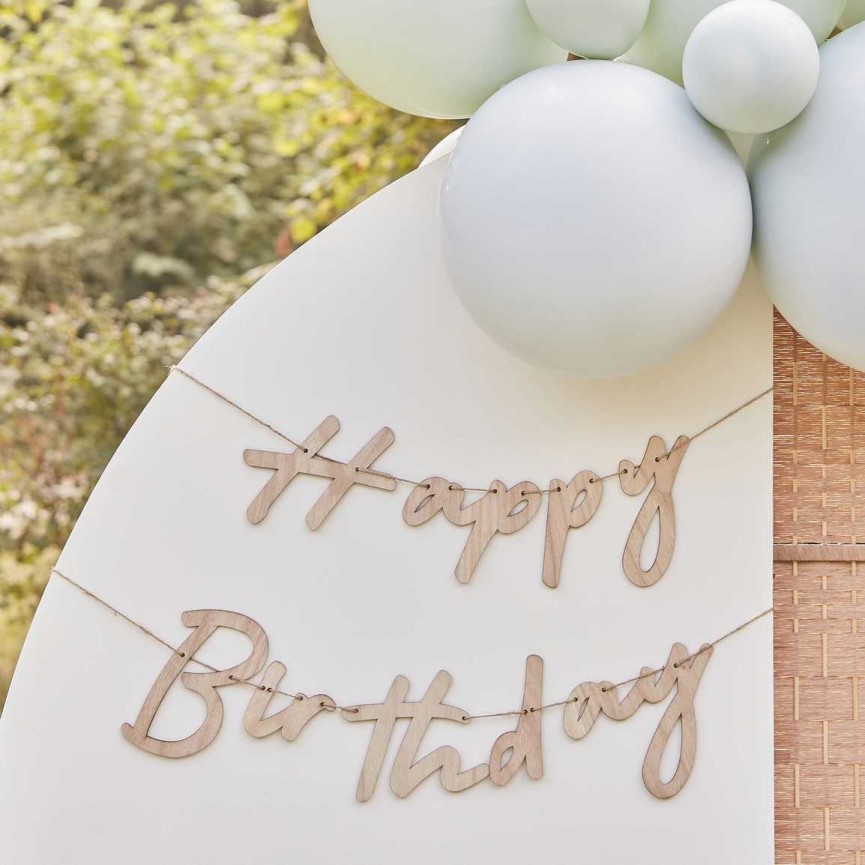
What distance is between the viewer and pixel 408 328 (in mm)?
1163

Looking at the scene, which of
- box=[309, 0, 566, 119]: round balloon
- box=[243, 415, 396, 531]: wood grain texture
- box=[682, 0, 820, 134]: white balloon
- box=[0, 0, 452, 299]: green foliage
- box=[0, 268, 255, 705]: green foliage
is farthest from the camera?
box=[0, 0, 452, 299]: green foliage

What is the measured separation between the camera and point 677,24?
1.03 meters

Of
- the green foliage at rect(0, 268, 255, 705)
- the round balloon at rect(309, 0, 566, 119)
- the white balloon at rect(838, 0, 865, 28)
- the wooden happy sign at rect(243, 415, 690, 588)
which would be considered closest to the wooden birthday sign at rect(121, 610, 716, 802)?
the wooden happy sign at rect(243, 415, 690, 588)

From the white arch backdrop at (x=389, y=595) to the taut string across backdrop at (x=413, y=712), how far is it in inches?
0.4

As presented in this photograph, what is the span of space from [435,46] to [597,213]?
244 mm

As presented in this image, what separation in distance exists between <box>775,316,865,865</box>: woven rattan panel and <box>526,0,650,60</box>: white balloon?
38cm

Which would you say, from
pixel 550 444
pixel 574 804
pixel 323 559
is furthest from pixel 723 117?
pixel 574 804

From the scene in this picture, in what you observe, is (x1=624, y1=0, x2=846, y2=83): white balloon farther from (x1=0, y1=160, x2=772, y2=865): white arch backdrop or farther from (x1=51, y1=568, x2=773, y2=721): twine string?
(x1=51, y1=568, x2=773, y2=721): twine string

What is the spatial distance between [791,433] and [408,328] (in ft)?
1.43

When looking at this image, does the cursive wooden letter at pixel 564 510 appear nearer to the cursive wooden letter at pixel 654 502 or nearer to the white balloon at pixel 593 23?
the cursive wooden letter at pixel 654 502

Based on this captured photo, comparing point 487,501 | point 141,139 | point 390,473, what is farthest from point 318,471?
point 141,139

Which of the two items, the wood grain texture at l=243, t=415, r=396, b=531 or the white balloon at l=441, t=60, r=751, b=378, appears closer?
the white balloon at l=441, t=60, r=751, b=378

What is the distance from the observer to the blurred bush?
135 inches

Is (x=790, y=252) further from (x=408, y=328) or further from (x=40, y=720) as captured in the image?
(x=40, y=720)
